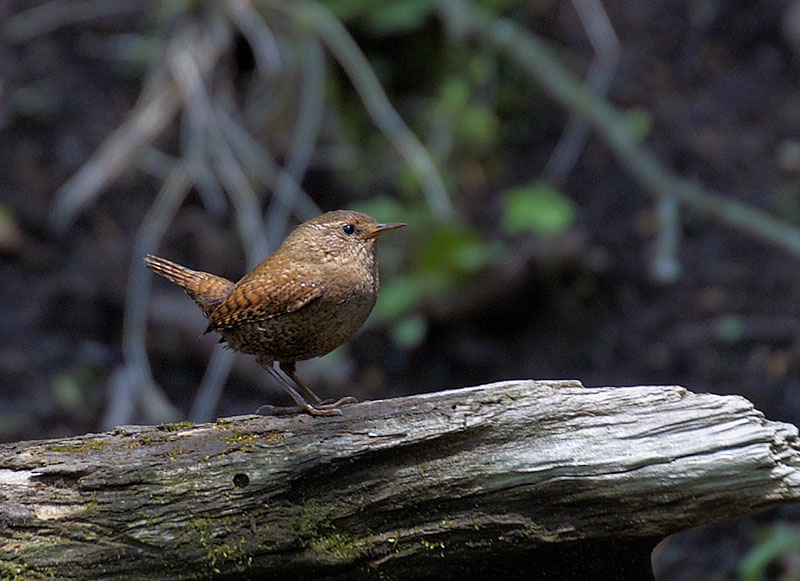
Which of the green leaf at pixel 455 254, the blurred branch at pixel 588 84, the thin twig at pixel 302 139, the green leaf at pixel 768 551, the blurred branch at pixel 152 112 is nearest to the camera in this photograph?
the green leaf at pixel 768 551

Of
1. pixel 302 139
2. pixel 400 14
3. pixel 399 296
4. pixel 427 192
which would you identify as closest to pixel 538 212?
pixel 427 192

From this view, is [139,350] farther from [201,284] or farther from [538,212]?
[538,212]

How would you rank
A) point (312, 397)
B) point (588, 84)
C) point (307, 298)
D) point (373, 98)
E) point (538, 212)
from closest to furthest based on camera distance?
point (307, 298), point (312, 397), point (538, 212), point (373, 98), point (588, 84)

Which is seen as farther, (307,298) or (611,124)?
(611,124)

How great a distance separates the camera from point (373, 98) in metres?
6.55

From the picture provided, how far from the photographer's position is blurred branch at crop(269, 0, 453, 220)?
632 centimetres

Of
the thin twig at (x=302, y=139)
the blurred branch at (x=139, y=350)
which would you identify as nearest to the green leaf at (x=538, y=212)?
the thin twig at (x=302, y=139)

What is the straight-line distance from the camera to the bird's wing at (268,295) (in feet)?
10.6

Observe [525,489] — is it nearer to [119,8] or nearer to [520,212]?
[520,212]

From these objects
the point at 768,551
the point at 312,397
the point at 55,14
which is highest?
the point at 55,14

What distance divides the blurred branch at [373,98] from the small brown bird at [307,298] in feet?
9.31

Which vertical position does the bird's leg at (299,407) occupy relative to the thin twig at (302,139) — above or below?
below

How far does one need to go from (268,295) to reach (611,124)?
387cm

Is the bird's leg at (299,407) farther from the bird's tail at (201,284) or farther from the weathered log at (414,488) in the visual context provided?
the bird's tail at (201,284)
